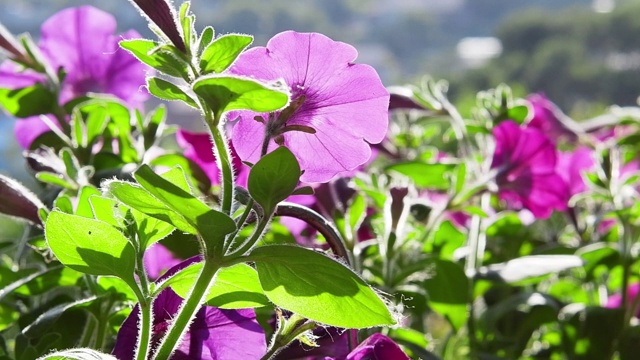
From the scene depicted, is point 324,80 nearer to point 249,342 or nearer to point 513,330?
point 249,342

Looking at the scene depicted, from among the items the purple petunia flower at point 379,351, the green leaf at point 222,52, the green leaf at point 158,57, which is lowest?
the purple petunia flower at point 379,351

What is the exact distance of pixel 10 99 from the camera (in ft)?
1.56

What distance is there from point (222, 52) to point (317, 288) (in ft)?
0.25

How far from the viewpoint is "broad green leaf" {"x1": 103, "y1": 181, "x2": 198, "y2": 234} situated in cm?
22

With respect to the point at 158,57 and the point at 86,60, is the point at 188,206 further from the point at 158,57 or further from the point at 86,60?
the point at 86,60

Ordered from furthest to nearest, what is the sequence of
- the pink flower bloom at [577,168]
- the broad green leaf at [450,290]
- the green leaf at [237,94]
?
the pink flower bloom at [577,168], the broad green leaf at [450,290], the green leaf at [237,94]

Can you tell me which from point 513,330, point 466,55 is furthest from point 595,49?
point 513,330

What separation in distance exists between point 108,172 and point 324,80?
191mm

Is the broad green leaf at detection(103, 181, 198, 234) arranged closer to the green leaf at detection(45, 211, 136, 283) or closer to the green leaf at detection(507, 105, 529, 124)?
the green leaf at detection(45, 211, 136, 283)

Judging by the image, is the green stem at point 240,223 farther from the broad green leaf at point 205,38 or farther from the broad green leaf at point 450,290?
the broad green leaf at point 450,290

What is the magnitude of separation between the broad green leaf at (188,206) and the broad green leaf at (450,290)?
256mm

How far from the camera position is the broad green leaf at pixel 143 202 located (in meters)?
0.22

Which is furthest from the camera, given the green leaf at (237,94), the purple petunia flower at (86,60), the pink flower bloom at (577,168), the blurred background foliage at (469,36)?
the blurred background foliage at (469,36)

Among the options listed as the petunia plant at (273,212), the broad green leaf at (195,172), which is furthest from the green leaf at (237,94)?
the broad green leaf at (195,172)
